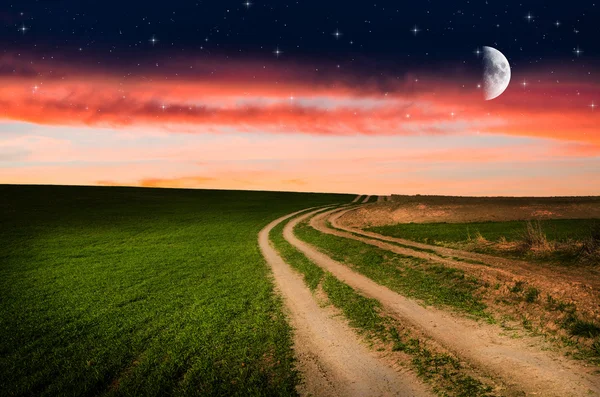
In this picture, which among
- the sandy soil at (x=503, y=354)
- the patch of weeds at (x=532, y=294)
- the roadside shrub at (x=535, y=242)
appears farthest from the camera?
the roadside shrub at (x=535, y=242)

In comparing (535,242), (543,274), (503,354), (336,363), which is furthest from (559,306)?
(535,242)

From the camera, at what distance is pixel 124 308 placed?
16422 mm

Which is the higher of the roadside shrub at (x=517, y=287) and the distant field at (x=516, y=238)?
the distant field at (x=516, y=238)

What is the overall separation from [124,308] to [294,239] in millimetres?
20230

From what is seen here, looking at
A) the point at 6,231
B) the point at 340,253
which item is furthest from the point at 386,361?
the point at 6,231

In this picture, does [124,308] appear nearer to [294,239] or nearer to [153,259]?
[153,259]

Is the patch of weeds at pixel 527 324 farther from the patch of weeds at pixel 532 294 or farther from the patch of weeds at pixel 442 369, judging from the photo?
the patch of weeds at pixel 442 369

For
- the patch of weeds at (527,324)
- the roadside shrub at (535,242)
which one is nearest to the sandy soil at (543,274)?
the patch of weeds at (527,324)

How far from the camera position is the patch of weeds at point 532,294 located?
14227 mm

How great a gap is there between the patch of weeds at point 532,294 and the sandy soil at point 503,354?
2.95 metres

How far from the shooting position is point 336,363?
1021cm

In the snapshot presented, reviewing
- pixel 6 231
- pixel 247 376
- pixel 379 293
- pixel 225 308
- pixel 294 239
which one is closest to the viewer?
pixel 247 376

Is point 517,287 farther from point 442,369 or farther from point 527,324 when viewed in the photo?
point 442,369

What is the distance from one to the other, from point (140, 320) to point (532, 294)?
50.8ft
